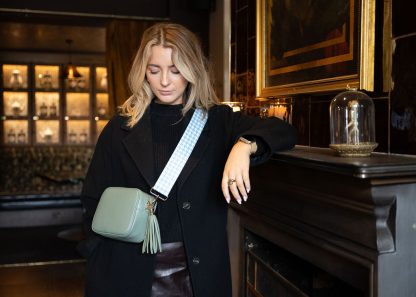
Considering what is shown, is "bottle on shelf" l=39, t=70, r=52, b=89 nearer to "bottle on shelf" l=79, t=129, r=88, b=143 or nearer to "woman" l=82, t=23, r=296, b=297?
"bottle on shelf" l=79, t=129, r=88, b=143

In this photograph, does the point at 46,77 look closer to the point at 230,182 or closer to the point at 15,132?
the point at 15,132

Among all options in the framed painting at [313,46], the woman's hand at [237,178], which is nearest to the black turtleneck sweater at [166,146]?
the woman's hand at [237,178]

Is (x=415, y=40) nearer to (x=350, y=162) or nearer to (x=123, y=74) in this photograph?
(x=350, y=162)

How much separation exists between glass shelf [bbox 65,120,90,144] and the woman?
7.17 m

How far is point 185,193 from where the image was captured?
1.76 meters

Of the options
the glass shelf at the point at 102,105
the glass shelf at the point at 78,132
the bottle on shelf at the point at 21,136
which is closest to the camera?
the bottle on shelf at the point at 21,136

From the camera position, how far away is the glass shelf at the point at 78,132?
345 inches

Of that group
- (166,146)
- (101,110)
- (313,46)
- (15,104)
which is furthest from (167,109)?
(15,104)

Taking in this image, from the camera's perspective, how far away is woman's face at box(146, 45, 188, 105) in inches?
69.0

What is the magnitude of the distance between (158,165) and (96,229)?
0.98ft

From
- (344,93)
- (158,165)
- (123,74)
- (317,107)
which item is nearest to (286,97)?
(317,107)

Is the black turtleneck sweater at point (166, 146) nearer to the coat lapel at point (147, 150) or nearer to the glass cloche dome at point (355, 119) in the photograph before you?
the coat lapel at point (147, 150)

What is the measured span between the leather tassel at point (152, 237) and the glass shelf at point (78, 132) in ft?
24.3

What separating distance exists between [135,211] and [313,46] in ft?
4.15
